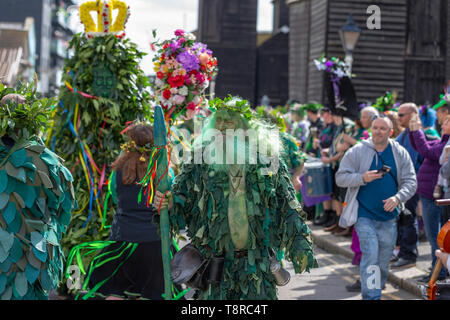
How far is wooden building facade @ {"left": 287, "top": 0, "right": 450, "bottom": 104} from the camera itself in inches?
815

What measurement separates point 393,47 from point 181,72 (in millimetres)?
15322

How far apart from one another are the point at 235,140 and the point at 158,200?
62cm

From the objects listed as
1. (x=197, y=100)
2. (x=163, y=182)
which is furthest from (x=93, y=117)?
(x=163, y=182)

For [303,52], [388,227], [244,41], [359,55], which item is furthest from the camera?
[244,41]

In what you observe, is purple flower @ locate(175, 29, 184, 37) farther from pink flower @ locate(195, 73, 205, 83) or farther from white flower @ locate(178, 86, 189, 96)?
white flower @ locate(178, 86, 189, 96)

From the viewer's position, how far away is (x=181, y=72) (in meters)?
7.06

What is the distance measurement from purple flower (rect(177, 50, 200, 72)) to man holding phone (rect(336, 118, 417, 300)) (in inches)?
75.0

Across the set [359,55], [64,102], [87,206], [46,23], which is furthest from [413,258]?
[46,23]

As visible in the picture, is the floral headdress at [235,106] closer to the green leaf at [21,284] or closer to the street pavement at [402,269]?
the green leaf at [21,284]

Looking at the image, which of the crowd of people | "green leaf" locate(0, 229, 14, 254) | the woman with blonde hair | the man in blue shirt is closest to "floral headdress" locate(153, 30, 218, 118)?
the crowd of people

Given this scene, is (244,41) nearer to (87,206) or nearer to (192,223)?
(87,206)

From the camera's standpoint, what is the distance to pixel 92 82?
683cm

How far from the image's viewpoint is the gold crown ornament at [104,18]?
695 centimetres

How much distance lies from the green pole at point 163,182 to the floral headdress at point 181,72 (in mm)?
2686
